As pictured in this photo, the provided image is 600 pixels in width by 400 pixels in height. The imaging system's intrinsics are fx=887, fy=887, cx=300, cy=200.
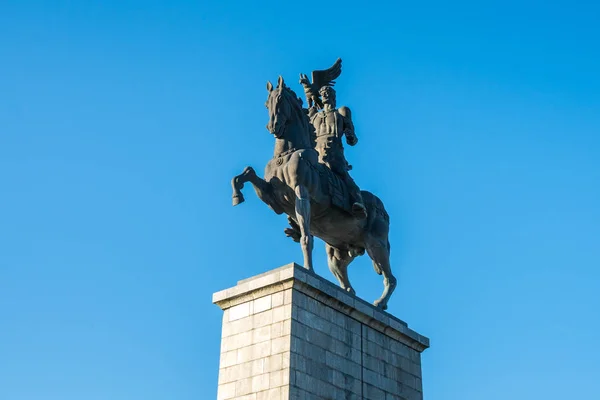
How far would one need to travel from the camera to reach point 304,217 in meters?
15.4

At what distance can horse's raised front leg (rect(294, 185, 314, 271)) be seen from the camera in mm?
15242

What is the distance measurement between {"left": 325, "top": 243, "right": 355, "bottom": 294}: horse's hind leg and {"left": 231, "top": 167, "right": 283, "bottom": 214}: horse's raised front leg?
1.71 metres

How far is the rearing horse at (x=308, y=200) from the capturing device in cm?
1541

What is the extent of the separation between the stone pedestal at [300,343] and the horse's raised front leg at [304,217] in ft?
2.72

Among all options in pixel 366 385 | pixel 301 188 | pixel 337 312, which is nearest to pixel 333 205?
pixel 301 188

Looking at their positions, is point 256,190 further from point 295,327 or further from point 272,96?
point 295,327

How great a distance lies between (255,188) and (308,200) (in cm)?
98

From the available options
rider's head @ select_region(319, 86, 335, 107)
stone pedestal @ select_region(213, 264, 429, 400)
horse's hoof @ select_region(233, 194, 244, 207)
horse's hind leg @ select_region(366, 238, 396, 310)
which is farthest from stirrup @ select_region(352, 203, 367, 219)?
rider's head @ select_region(319, 86, 335, 107)

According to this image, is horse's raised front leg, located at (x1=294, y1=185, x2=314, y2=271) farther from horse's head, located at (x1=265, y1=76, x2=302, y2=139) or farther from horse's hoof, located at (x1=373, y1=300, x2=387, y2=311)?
horse's hoof, located at (x1=373, y1=300, x2=387, y2=311)

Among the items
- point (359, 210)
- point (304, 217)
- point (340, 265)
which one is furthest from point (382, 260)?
point (304, 217)

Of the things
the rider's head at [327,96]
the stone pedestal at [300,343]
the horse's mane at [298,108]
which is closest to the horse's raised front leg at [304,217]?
the stone pedestal at [300,343]

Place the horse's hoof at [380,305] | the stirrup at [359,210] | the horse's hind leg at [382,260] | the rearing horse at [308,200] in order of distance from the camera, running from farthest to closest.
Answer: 1. the horse's hind leg at [382,260]
2. the horse's hoof at [380,305]
3. the stirrup at [359,210]
4. the rearing horse at [308,200]

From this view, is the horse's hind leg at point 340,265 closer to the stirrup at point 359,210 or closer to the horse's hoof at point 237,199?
the stirrup at point 359,210

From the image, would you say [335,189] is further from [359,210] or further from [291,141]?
[291,141]
